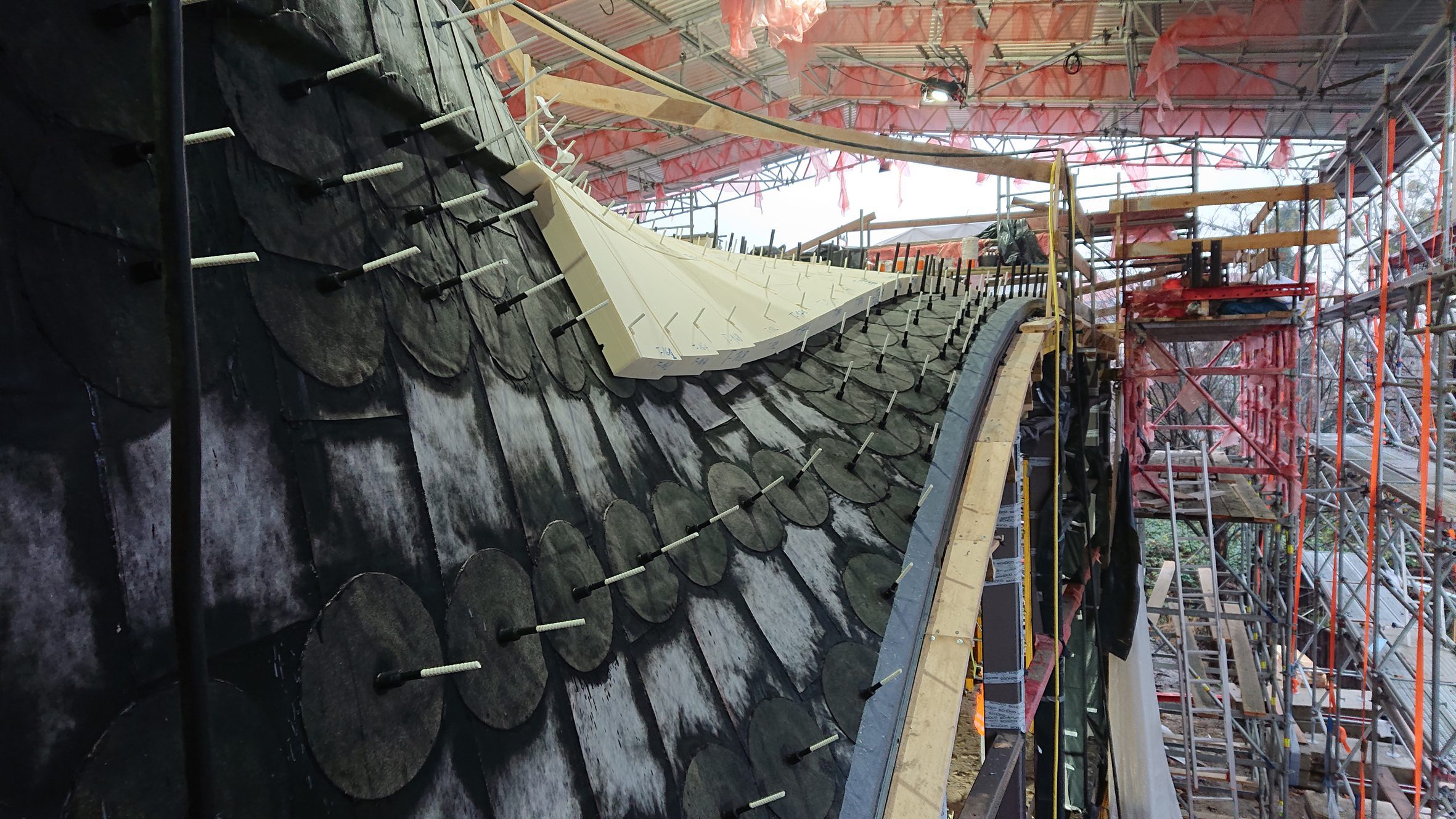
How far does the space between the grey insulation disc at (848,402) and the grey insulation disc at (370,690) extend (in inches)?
86.4

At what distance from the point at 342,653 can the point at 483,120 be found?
1484 mm

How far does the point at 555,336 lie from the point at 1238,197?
814cm

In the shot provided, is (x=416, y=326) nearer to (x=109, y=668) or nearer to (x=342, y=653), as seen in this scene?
(x=342, y=653)

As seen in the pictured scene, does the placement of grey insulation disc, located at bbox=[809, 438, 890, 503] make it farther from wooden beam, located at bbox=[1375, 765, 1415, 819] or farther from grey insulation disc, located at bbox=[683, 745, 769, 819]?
wooden beam, located at bbox=[1375, 765, 1415, 819]

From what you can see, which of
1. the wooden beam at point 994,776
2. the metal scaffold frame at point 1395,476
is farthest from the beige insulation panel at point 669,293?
the metal scaffold frame at point 1395,476

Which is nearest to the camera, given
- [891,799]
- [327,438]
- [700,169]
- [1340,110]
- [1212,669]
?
[327,438]

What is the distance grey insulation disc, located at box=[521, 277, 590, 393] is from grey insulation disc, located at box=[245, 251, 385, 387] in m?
0.53

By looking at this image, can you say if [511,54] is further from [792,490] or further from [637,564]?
[637,564]

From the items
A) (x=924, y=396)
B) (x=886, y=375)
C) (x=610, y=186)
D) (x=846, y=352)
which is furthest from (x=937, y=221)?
(x=610, y=186)

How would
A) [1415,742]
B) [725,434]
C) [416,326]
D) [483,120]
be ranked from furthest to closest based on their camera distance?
[1415,742]
[725,434]
[483,120]
[416,326]

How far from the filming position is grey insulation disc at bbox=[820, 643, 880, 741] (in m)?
2.13

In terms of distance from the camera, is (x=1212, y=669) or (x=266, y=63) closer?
(x=266, y=63)

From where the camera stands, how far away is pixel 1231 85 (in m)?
14.4

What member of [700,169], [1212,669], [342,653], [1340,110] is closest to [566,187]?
[342,653]
